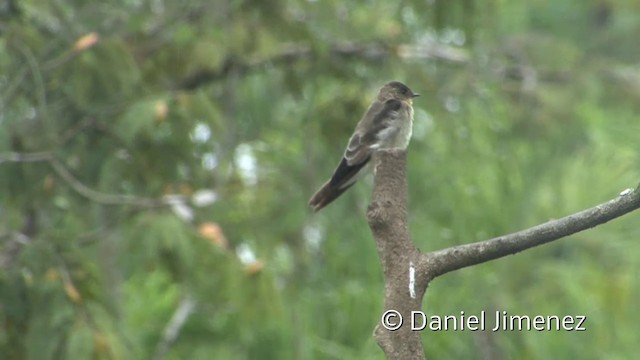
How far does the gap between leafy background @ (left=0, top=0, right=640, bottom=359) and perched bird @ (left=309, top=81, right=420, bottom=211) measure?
136 centimetres

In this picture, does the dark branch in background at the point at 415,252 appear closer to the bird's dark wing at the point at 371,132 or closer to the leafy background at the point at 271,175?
the bird's dark wing at the point at 371,132

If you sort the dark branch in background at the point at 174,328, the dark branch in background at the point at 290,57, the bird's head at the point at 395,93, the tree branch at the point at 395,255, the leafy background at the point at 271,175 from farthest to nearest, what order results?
the dark branch in background at the point at 174,328
the dark branch in background at the point at 290,57
the leafy background at the point at 271,175
the bird's head at the point at 395,93
the tree branch at the point at 395,255

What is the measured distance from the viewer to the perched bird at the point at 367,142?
205 inches

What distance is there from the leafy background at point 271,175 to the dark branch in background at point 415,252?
2778 millimetres

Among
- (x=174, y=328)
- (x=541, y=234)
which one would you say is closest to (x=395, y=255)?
(x=541, y=234)

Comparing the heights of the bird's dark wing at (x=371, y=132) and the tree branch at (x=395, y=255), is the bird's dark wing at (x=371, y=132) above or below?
above

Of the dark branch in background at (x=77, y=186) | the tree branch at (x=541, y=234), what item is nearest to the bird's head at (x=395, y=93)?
the dark branch in background at (x=77, y=186)

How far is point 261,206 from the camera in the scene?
860 centimetres

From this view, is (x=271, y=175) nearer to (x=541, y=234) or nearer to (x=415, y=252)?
(x=415, y=252)

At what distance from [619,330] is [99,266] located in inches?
174

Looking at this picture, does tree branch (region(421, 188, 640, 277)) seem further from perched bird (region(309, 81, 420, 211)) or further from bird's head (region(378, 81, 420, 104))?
bird's head (region(378, 81, 420, 104))

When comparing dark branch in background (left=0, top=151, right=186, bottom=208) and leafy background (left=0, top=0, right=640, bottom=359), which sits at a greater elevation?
leafy background (left=0, top=0, right=640, bottom=359)

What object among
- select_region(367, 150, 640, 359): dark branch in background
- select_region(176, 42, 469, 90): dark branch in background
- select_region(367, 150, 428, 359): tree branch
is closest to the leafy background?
select_region(176, 42, 469, 90): dark branch in background

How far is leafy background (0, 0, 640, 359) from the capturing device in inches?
267
